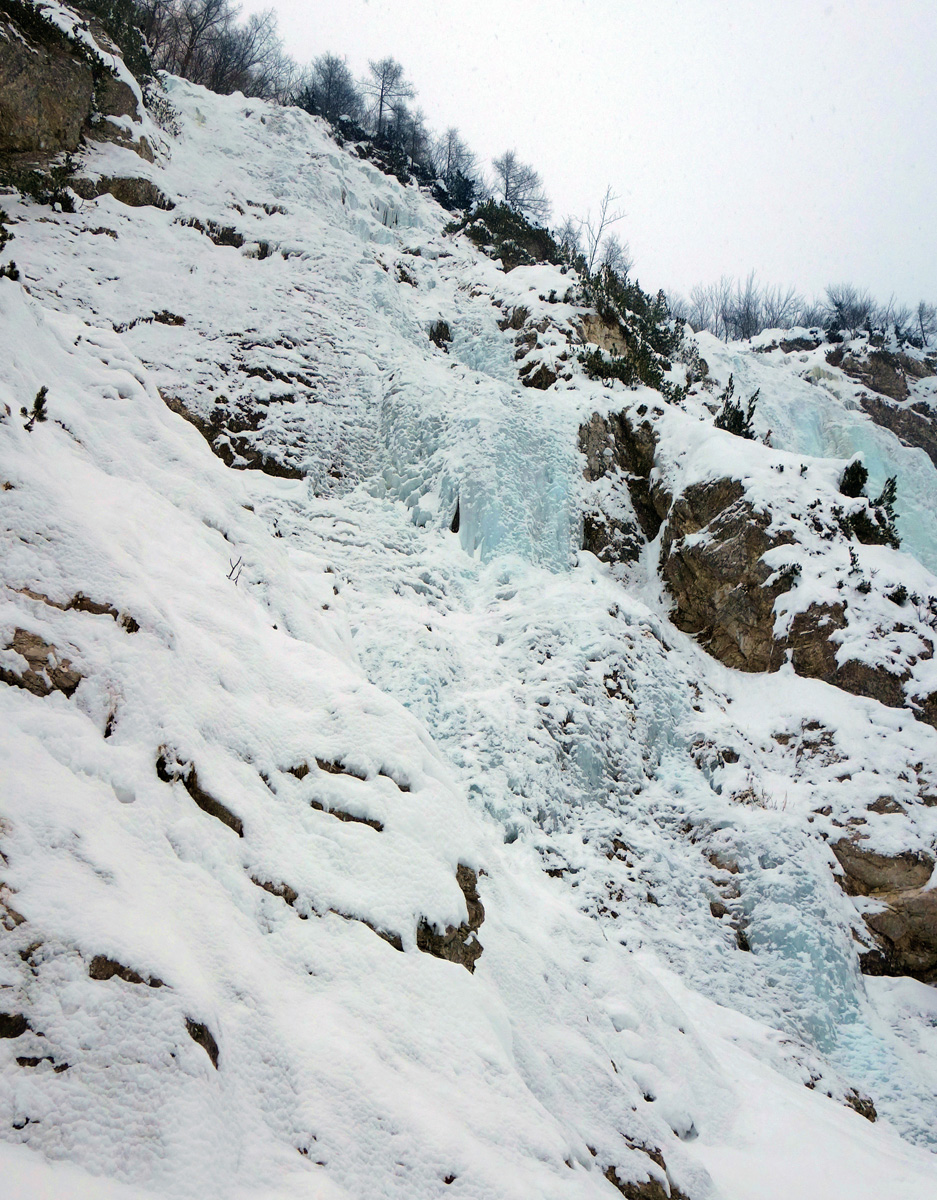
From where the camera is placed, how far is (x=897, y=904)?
23.2ft

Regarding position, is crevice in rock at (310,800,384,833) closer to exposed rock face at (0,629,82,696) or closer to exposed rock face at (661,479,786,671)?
exposed rock face at (0,629,82,696)

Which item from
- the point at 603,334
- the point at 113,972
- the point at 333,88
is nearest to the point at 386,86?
the point at 333,88

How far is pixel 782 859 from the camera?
6.88 m

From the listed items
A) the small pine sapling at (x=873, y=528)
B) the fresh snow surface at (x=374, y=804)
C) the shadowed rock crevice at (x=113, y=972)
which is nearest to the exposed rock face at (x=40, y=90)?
the fresh snow surface at (x=374, y=804)

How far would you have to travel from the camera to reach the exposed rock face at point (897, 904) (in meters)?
6.84

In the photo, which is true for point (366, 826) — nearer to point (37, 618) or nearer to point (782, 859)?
point (37, 618)

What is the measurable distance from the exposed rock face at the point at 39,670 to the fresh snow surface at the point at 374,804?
0.18ft

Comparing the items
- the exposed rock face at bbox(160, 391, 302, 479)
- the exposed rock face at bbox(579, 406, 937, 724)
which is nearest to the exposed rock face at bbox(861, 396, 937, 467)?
the exposed rock face at bbox(579, 406, 937, 724)

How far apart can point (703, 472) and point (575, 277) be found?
9097 mm

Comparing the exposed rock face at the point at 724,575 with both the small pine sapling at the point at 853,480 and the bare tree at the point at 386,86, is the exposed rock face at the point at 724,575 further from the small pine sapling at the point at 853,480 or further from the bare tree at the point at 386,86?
the bare tree at the point at 386,86

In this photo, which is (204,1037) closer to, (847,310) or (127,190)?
(127,190)

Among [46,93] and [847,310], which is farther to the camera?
[847,310]

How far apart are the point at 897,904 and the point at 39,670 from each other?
27.1ft

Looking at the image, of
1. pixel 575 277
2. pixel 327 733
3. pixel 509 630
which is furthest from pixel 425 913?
pixel 575 277
